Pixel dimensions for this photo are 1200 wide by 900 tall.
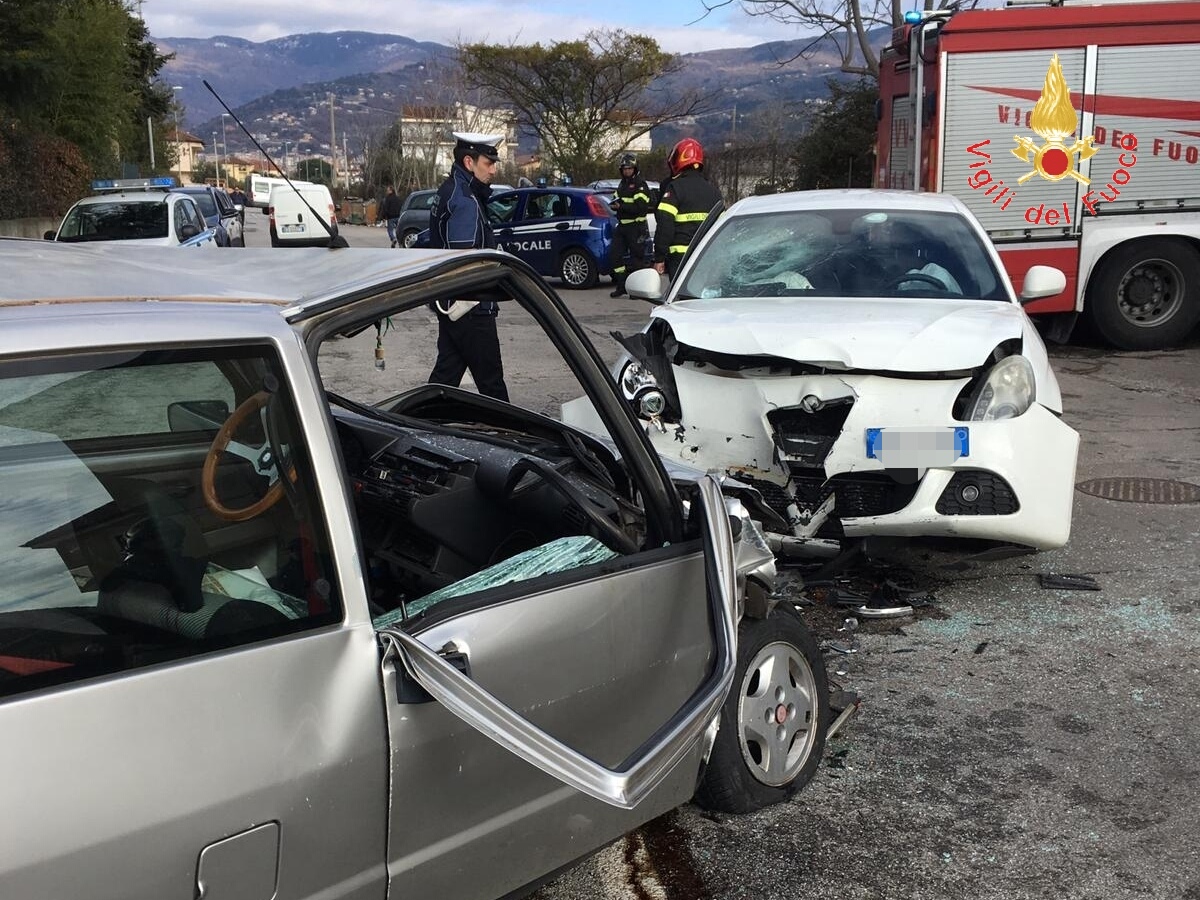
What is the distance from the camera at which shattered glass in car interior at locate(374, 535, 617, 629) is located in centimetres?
247

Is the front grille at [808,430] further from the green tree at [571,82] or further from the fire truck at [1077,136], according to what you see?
the green tree at [571,82]

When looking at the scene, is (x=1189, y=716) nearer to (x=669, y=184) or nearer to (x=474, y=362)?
(x=474, y=362)

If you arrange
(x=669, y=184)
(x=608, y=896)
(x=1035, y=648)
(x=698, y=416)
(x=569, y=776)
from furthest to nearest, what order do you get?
(x=669, y=184)
(x=698, y=416)
(x=1035, y=648)
(x=608, y=896)
(x=569, y=776)

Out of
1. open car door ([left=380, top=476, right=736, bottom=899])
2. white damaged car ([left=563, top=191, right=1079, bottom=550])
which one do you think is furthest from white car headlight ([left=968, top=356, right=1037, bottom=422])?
open car door ([left=380, top=476, right=736, bottom=899])

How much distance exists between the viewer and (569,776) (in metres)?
2.01

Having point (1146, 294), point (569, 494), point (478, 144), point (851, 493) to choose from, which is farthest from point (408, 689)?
point (1146, 294)

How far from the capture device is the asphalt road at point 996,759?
9.95 feet

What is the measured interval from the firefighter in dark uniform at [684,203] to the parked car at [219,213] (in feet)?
26.3

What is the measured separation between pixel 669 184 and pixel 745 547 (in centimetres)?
745

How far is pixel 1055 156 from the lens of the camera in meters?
10.7

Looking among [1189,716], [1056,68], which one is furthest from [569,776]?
[1056,68]

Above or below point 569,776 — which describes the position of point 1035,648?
below

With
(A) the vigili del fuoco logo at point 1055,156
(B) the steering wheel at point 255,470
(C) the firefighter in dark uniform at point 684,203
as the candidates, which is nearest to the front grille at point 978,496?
(B) the steering wheel at point 255,470

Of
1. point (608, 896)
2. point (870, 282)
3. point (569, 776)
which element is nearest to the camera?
point (569, 776)
